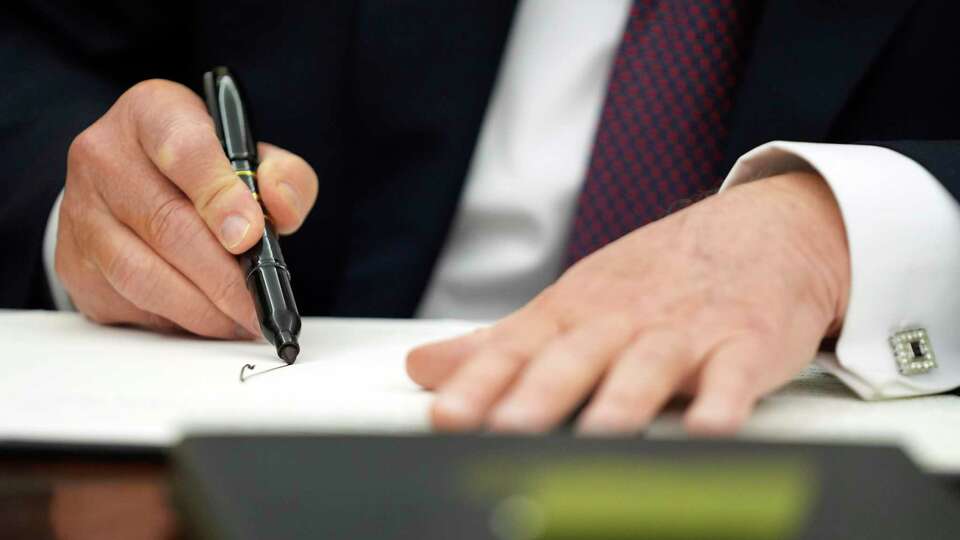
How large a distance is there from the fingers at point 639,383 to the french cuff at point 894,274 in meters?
0.12

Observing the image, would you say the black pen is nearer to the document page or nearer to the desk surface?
the document page

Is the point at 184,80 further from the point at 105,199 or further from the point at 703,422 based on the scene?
the point at 703,422

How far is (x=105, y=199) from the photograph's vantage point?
70cm

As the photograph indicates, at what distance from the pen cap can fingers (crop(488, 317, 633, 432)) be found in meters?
0.31

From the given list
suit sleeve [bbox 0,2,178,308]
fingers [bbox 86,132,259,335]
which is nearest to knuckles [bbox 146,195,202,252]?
fingers [bbox 86,132,259,335]

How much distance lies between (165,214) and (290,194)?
0.08 metres

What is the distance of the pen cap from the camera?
66 centimetres

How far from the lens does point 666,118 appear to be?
0.78m

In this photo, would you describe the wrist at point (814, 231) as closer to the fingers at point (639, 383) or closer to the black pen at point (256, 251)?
the fingers at point (639, 383)

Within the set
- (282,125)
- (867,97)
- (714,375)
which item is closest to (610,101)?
(867,97)

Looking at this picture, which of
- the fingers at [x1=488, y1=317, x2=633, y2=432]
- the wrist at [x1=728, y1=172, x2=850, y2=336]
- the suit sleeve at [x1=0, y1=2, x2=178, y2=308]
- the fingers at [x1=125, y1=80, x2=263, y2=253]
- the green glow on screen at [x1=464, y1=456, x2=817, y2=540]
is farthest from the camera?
the suit sleeve at [x1=0, y1=2, x2=178, y2=308]

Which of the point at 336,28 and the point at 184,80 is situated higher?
the point at 336,28

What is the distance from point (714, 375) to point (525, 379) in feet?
0.24

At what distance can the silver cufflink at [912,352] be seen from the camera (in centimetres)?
51
